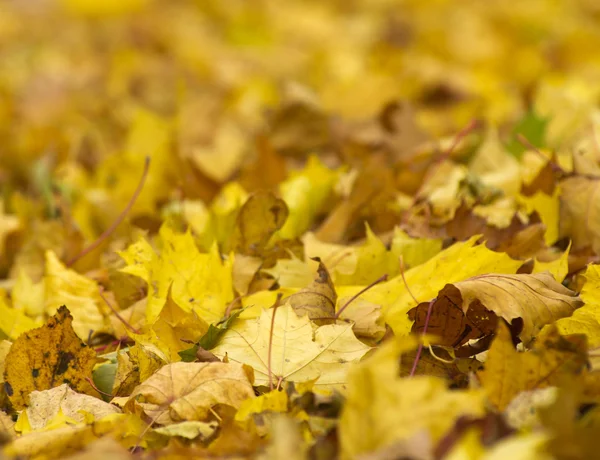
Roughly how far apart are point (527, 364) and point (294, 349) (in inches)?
12.8

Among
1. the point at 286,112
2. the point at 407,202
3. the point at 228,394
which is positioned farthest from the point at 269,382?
the point at 286,112

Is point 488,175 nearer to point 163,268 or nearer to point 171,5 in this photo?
point 163,268

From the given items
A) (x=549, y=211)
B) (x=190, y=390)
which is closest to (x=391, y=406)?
(x=190, y=390)

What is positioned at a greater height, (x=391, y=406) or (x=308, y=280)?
(x=391, y=406)

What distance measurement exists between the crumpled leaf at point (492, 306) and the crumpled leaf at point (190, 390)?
10.5 inches

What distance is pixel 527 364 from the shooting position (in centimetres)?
85

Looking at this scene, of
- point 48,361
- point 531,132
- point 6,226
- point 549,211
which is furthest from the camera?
point 531,132

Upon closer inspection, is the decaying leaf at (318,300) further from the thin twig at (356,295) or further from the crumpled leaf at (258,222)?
the crumpled leaf at (258,222)

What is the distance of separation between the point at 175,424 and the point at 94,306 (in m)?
0.41

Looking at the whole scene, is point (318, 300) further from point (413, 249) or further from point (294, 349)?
point (413, 249)

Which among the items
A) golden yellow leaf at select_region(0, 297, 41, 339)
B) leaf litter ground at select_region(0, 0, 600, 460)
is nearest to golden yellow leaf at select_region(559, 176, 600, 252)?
leaf litter ground at select_region(0, 0, 600, 460)

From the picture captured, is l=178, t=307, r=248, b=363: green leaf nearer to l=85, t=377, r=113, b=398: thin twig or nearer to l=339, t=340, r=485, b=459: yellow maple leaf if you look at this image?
l=85, t=377, r=113, b=398: thin twig

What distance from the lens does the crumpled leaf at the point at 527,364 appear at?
33.1 inches

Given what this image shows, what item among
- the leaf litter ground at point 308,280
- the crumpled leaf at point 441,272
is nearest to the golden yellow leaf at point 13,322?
the leaf litter ground at point 308,280
